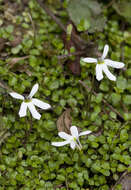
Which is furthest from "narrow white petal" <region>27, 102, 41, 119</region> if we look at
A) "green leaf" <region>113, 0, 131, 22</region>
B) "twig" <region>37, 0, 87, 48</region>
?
"green leaf" <region>113, 0, 131, 22</region>

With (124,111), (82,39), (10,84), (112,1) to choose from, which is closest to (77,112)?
(124,111)

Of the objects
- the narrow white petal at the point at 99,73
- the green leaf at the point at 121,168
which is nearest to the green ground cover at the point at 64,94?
the green leaf at the point at 121,168

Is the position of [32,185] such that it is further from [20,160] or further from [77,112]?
[77,112]

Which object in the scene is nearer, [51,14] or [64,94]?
[64,94]

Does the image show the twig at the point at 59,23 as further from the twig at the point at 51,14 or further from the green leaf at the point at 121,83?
the green leaf at the point at 121,83

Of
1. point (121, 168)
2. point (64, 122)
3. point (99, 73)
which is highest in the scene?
point (99, 73)

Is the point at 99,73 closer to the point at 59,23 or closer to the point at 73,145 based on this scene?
the point at 73,145

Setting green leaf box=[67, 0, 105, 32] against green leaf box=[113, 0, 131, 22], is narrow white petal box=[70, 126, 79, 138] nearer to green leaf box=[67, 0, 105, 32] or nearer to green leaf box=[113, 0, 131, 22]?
green leaf box=[67, 0, 105, 32]

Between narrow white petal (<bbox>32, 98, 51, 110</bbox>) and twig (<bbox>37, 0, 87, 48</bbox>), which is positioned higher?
twig (<bbox>37, 0, 87, 48</bbox>)

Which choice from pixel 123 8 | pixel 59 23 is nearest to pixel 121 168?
pixel 59 23
